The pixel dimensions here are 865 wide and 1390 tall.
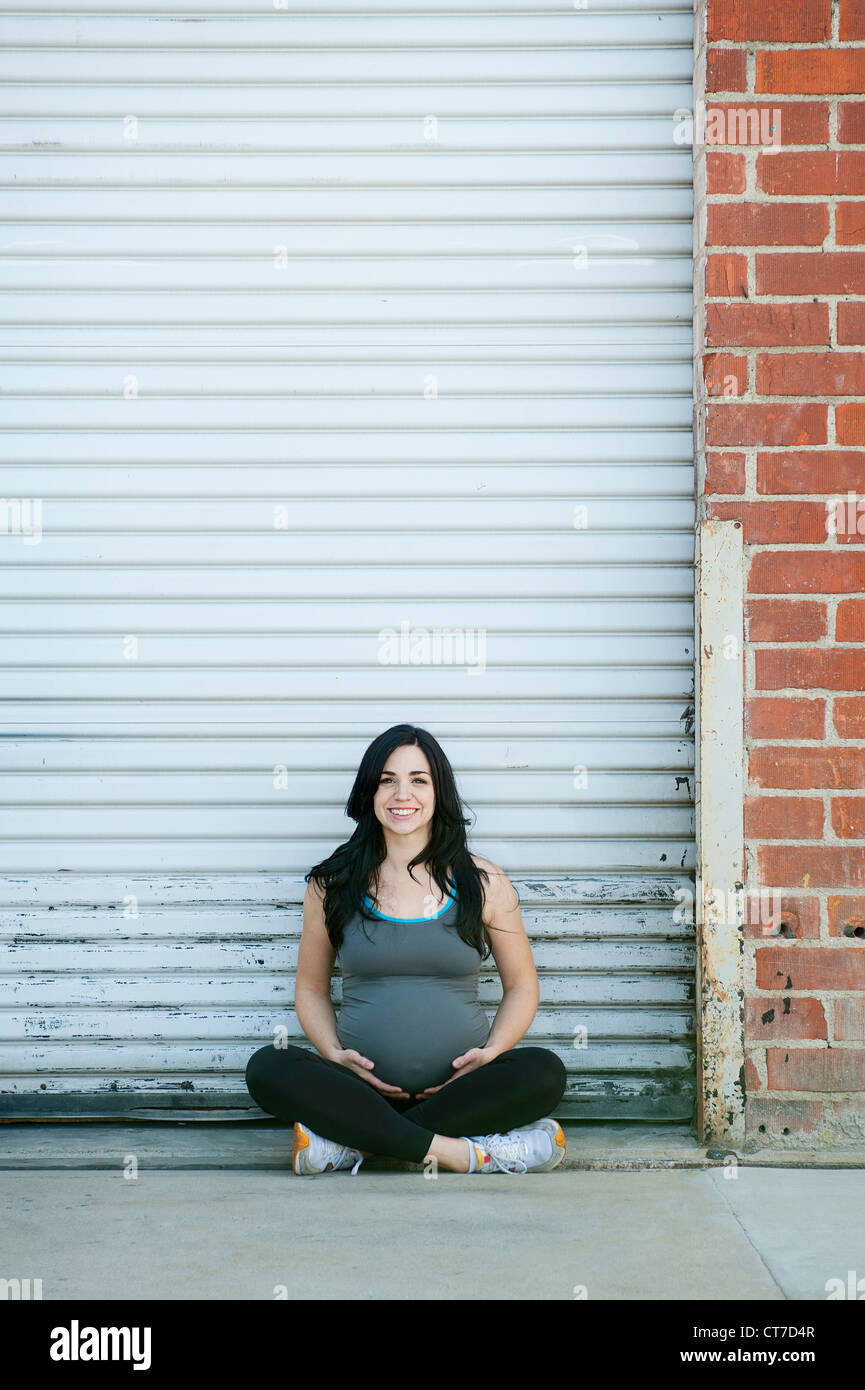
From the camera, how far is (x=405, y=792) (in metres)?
3.65

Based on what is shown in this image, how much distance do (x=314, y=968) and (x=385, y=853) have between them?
418 mm

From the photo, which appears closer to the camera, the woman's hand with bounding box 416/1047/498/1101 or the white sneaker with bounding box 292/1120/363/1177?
the white sneaker with bounding box 292/1120/363/1177

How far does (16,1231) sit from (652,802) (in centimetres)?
222

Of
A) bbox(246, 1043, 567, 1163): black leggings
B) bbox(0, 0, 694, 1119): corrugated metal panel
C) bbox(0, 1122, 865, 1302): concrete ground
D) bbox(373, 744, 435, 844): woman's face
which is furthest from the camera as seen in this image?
bbox(0, 0, 694, 1119): corrugated metal panel

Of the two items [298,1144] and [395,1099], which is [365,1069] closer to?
[395,1099]

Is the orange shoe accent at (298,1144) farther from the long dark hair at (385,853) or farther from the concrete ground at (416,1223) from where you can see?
the long dark hair at (385,853)

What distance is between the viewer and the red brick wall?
361 centimetres

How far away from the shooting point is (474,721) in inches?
157

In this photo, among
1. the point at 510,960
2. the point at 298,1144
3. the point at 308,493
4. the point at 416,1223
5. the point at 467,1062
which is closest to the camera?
the point at 416,1223

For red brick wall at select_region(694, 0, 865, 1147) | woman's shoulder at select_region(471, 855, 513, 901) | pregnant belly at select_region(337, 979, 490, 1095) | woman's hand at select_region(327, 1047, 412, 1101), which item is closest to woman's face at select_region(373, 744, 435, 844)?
woman's shoulder at select_region(471, 855, 513, 901)

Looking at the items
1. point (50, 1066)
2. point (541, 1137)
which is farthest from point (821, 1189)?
point (50, 1066)

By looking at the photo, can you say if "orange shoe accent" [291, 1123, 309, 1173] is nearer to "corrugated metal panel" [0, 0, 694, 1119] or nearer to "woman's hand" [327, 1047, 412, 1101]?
"woman's hand" [327, 1047, 412, 1101]

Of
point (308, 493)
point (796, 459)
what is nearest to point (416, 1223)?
point (308, 493)

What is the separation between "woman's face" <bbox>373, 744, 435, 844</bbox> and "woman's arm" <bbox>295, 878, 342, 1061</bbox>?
0.34m
